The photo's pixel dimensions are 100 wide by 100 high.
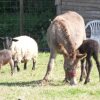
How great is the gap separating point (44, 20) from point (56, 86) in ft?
39.0

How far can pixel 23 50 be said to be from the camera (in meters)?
14.9

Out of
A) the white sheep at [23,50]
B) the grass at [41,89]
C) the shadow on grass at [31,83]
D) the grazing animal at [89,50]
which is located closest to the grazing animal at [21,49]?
the white sheep at [23,50]

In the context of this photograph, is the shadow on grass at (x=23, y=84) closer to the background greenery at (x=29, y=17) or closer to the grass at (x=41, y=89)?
the grass at (x=41, y=89)

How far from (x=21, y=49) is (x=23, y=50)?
9 centimetres

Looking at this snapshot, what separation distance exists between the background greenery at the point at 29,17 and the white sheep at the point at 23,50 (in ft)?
19.5

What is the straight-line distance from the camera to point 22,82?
12.2m

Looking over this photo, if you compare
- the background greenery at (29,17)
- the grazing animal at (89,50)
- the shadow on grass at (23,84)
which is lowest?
the background greenery at (29,17)

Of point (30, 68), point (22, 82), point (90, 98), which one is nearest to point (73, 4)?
point (30, 68)

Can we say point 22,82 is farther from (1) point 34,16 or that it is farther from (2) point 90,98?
(1) point 34,16

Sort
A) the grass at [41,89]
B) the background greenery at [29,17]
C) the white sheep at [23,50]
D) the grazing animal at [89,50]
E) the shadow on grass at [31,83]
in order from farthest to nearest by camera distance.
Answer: the background greenery at [29,17] < the white sheep at [23,50] < the grazing animal at [89,50] < the shadow on grass at [31,83] < the grass at [41,89]

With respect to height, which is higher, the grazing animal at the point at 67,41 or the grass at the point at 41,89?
the grazing animal at the point at 67,41

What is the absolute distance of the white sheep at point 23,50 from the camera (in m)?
14.6

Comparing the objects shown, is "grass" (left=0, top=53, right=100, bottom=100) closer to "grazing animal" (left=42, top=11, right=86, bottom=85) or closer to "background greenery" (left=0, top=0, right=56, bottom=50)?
"grazing animal" (left=42, top=11, right=86, bottom=85)

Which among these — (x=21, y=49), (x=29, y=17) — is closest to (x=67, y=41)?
(x=21, y=49)
